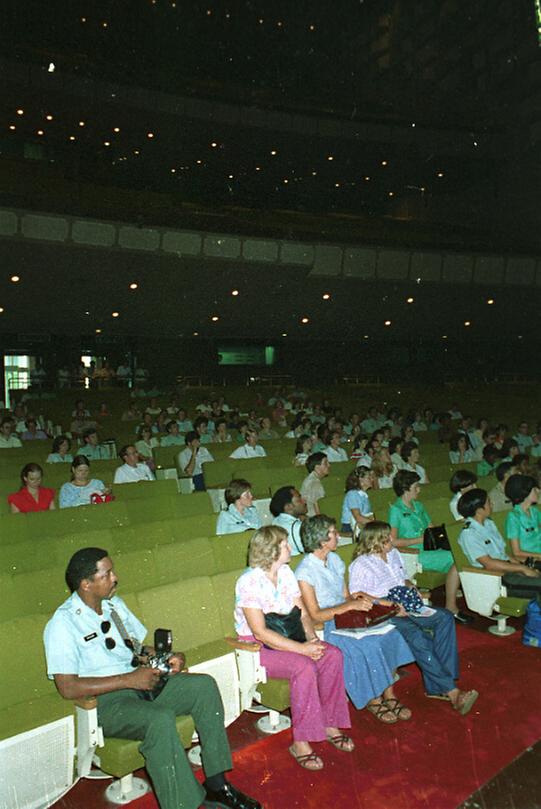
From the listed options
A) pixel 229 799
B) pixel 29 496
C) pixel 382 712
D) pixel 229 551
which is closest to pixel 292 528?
pixel 229 551

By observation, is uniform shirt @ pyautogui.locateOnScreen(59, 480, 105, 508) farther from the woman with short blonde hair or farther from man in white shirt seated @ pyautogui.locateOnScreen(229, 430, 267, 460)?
the woman with short blonde hair

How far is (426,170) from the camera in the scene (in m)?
28.0

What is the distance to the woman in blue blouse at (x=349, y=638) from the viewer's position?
4.05 metres

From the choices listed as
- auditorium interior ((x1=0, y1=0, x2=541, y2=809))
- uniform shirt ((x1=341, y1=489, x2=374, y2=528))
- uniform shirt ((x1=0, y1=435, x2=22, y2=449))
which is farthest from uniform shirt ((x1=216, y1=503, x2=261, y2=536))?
uniform shirt ((x1=0, y1=435, x2=22, y2=449))

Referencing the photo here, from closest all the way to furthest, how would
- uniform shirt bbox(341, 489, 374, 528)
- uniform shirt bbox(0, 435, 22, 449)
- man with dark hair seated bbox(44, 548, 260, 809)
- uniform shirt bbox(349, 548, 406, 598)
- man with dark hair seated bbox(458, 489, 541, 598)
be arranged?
man with dark hair seated bbox(44, 548, 260, 809) → uniform shirt bbox(349, 548, 406, 598) → man with dark hair seated bbox(458, 489, 541, 598) → uniform shirt bbox(341, 489, 374, 528) → uniform shirt bbox(0, 435, 22, 449)

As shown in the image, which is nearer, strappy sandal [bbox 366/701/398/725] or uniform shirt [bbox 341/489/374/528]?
strappy sandal [bbox 366/701/398/725]

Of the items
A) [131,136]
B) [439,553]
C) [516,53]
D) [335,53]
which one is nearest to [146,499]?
[439,553]

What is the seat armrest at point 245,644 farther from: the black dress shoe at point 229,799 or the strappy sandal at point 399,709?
the strappy sandal at point 399,709

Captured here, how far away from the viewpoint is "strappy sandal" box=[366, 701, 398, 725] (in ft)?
13.3

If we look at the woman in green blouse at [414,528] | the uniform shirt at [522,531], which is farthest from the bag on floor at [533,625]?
the uniform shirt at [522,531]

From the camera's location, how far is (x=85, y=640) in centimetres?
336

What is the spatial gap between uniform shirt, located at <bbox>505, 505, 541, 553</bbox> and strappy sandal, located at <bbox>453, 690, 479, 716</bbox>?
6.87 ft

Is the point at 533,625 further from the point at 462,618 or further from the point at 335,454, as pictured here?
the point at 335,454

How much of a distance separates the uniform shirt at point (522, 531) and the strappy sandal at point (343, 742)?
9.24 feet
